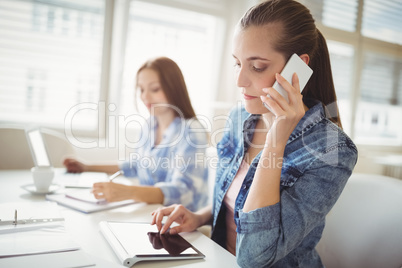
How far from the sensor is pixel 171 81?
1.59 metres

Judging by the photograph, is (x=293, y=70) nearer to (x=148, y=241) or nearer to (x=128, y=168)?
(x=148, y=241)

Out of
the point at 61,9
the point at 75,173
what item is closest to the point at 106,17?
the point at 61,9

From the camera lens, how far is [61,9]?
2.48m

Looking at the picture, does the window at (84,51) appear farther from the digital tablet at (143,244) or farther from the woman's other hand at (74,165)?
the digital tablet at (143,244)

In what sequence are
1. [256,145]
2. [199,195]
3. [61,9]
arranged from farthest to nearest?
[61,9] < [199,195] < [256,145]

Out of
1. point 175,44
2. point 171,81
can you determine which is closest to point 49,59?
point 175,44

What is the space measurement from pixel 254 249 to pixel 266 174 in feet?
0.58

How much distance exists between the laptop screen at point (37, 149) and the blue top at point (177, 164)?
45 centimetres

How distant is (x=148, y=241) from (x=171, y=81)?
0.96 meters

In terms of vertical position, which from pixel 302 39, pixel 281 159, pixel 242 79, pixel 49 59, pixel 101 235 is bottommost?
pixel 101 235

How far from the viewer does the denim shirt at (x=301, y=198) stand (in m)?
0.74

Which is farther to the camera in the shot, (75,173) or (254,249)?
(75,173)

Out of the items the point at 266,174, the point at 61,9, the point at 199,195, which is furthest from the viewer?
the point at 61,9

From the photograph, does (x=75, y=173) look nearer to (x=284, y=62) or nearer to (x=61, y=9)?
(x=284, y=62)
